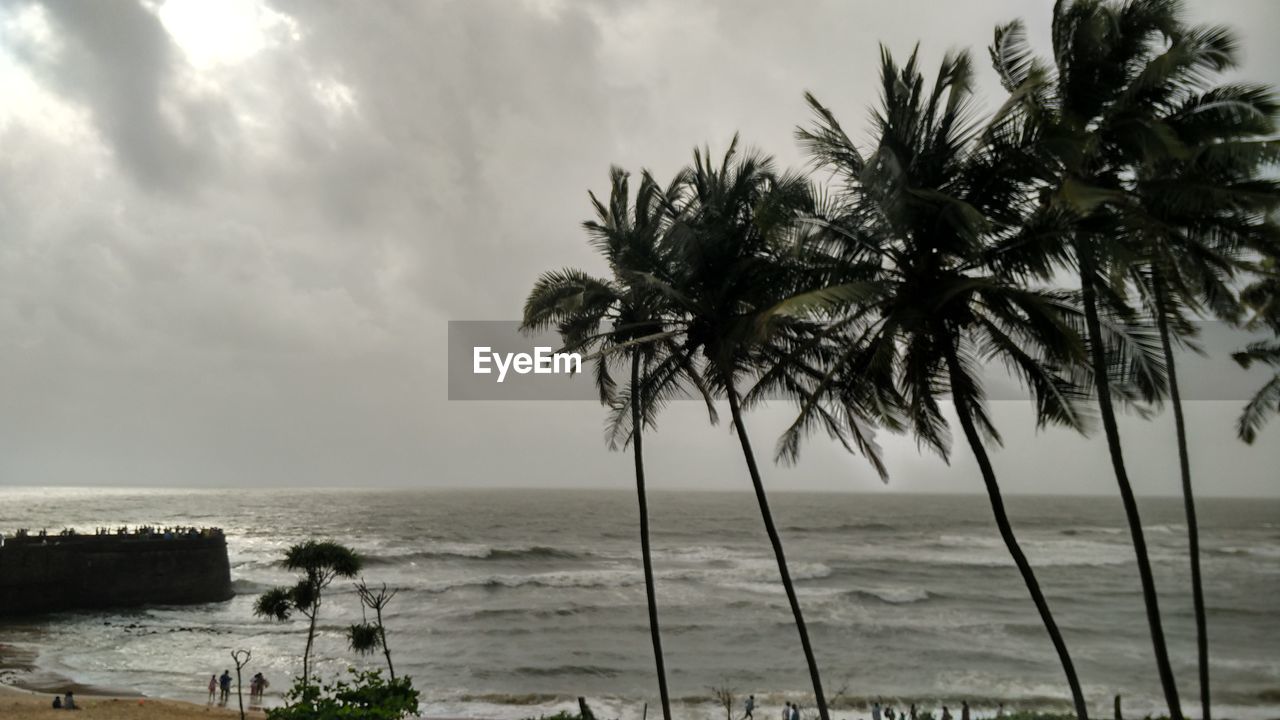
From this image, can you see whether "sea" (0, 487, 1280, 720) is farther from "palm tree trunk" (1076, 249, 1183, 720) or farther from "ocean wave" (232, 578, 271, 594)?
"palm tree trunk" (1076, 249, 1183, 720)

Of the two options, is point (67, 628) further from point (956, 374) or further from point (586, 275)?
point (956, 374)

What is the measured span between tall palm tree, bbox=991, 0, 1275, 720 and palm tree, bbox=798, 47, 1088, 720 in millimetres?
420

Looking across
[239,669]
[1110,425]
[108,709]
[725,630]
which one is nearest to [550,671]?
[725,630]

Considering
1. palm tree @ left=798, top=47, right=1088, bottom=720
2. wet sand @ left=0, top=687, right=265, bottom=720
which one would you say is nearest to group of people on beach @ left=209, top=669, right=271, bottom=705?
wet sand @ left=0, top=687, right=265, bottom=720

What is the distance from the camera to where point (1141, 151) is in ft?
20.2

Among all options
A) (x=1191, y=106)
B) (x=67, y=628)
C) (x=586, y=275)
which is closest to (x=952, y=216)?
(x=1191, y=106)

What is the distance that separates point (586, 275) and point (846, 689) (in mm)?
20369

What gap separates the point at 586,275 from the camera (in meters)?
10.6

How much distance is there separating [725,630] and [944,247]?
30528 mm

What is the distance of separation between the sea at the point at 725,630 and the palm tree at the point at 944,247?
17371 millimetres

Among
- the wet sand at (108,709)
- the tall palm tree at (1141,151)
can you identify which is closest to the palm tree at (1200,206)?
the tall palm tree at (1141,151)

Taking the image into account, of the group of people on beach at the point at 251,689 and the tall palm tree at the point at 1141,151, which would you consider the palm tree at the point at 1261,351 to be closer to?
the tall palm tree at the point at 1141,151

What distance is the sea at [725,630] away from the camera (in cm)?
2438

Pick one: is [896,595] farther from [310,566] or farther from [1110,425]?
[1110,425]
